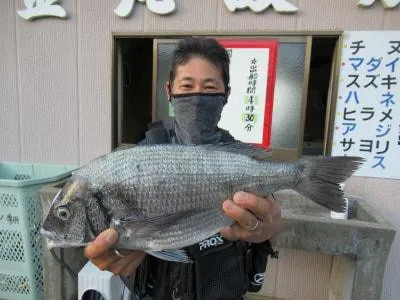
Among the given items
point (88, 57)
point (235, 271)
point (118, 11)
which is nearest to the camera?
point (235, 271)

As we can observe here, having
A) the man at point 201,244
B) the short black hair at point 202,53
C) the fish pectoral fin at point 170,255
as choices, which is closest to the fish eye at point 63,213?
the fish pectoral fin at point 170,255

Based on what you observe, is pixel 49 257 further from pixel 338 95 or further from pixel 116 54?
pixel 338 95

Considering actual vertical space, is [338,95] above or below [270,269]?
above

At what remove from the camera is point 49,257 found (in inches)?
121

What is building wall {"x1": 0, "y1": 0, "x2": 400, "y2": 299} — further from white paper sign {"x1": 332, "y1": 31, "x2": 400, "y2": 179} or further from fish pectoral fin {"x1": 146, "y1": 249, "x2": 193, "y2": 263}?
fish pectoral fin {"x1": 146, "y1": 249, "x2": 193, "y2": 263}

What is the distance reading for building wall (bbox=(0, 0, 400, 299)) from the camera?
340 cm

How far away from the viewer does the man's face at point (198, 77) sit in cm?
166

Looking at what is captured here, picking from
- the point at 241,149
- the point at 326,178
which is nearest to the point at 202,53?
the point at 241,149

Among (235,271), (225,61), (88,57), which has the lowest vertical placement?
(235,271)

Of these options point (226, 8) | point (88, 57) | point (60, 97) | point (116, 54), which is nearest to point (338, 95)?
point (226, 8)

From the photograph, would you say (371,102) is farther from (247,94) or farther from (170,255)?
(170,255)

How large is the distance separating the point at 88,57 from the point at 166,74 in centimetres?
108

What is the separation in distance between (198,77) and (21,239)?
2749 millimetres

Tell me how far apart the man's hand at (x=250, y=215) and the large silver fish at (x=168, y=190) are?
0.06m
